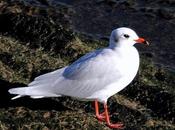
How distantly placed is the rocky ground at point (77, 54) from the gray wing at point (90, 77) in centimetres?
36

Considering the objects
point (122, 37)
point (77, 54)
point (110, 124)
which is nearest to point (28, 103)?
point (110, 124)

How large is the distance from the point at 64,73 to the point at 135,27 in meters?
4.25

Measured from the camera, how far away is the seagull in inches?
331

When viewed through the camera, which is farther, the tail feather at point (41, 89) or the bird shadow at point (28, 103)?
the bird shadow at point (28, 103)

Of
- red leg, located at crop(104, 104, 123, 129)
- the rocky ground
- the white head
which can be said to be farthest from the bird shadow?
the white head

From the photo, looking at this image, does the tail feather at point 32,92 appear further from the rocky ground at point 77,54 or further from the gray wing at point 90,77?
the rocky ground at point 77,54

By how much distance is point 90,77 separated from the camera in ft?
27.8

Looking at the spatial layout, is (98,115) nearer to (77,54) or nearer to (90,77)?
(90,77)

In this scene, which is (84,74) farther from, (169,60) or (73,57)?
(169,60)

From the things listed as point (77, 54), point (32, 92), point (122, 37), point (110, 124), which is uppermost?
point (122, 37)

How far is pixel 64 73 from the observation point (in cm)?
859

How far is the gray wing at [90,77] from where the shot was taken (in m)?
8.42

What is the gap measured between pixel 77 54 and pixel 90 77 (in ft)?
6.24

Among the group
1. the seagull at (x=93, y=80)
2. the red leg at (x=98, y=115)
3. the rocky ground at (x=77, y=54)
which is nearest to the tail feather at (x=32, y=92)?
the seagull at (x=93, y=80)
